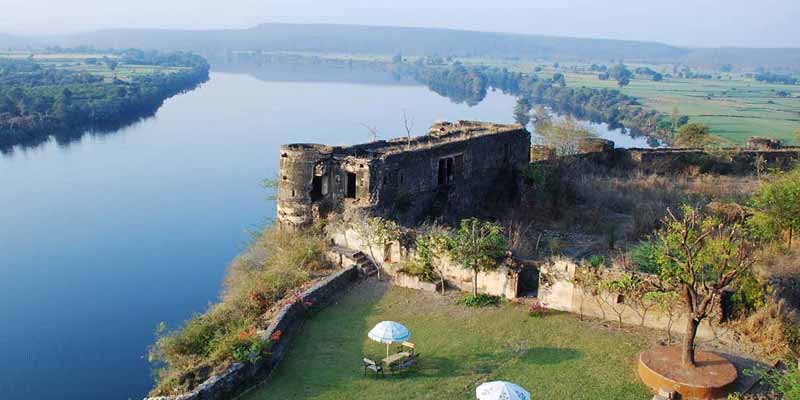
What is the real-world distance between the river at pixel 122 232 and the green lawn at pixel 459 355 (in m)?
7.71

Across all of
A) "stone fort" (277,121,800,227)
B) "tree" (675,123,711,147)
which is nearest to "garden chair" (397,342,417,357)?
"stone fort" (277,121,800,227)

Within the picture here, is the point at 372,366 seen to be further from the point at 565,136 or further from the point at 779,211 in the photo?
the point at 565,136

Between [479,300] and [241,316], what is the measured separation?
230 inches

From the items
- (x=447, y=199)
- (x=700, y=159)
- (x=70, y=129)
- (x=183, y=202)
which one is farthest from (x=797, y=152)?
(x=70, y=129)

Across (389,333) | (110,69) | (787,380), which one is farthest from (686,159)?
(110,69)

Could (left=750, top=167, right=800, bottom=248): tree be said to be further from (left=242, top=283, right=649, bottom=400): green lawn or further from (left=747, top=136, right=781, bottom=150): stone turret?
(left=747, top=136, right=781, bottom=150): stone turret

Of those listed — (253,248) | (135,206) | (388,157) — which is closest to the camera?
(388,157)

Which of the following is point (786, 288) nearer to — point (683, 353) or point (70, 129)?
point (683, 353)

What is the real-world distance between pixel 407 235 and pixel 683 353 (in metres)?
8.33

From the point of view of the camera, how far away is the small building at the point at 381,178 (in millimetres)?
22109

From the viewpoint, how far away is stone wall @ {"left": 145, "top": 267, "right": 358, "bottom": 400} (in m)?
13.1

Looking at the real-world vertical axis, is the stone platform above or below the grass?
above

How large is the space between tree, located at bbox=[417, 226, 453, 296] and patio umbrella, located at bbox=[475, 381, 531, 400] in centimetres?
663

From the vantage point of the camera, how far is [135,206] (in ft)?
132
